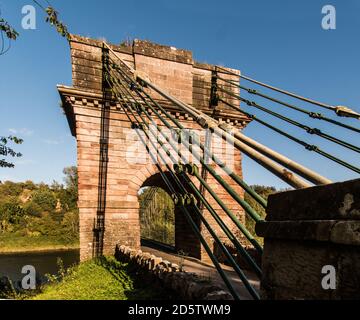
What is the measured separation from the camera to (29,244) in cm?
3353

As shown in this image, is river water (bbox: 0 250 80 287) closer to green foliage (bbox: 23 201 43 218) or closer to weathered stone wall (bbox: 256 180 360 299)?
green foliage (bbox: 23 201 43 218)

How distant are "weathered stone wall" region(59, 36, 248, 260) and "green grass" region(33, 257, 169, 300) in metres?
1.02

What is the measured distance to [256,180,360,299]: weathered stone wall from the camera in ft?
4.78

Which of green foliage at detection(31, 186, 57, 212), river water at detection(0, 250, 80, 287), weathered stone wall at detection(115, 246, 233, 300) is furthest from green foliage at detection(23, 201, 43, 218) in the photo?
weathered stone wall at detection(115, 246, 233, 300)

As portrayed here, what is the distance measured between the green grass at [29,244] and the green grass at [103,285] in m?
28.1

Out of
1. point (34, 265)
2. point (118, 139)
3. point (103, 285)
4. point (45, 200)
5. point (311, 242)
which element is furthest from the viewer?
point (45, 200)

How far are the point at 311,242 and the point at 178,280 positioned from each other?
158 inches

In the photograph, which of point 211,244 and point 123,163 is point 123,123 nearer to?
point 123,163

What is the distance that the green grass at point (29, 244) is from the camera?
32562mm

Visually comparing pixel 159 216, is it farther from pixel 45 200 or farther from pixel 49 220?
pixel 45 200

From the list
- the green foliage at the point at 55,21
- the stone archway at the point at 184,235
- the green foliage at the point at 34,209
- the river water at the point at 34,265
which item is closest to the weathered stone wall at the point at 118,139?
the stone archway at the point at 184,235

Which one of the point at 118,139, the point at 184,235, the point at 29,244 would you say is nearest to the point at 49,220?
the point at 29,244
